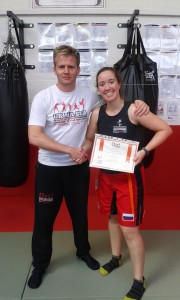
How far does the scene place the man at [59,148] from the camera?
1670 millimetres

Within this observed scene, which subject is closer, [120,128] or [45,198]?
[120,128]

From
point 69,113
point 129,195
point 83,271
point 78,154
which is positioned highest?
point 69,113

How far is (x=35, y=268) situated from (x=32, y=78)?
1773mm

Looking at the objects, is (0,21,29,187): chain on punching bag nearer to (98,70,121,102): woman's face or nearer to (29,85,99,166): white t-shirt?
(29,85,99,166): white t-shirt

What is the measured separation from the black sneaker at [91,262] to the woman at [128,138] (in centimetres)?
33

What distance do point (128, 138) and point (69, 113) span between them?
1.22ft

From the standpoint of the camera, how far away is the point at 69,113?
1.73 metres

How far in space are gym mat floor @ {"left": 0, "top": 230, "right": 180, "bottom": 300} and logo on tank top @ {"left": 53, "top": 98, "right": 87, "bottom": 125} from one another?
1.01 meters

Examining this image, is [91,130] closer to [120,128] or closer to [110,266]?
[120,128]

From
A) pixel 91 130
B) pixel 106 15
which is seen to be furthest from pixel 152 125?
pixel 106 15

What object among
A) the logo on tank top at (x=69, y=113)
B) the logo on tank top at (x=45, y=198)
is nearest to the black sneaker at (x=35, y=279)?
the logo on tank top at (x=45, y=198)

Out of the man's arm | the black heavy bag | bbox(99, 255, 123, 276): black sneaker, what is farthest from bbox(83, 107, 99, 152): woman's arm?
bbox(99, 255, 123, 276): black sneaker

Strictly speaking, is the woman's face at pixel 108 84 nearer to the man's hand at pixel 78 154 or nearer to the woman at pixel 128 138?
the woman at pixel 128 138

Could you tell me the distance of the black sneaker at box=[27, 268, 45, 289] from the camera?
183 cm
